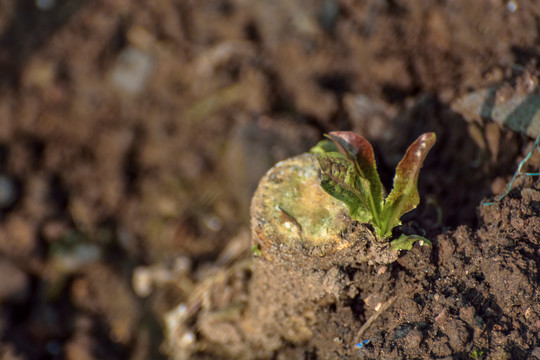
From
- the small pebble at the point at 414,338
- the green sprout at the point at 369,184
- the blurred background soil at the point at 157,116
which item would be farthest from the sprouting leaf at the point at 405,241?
the blurred background soil at the point at 157,116

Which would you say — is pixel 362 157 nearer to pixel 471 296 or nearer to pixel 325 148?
pixel 325 148

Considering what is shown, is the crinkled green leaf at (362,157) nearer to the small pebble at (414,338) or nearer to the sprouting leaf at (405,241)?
the sprouting leaf at (405,241)

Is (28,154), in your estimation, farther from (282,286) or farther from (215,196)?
(282,286)

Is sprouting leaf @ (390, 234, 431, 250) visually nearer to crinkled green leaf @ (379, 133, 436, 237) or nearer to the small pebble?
crinkled green leaf @ (379, 133, 436, 237)

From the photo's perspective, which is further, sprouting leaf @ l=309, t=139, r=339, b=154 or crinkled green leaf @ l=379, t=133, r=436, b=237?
sprouting leaf @ l=309, t=139, r=339, b=154

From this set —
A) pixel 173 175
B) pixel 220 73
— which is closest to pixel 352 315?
pixel 173 175

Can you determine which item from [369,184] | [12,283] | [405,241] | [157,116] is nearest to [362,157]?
[369,184]

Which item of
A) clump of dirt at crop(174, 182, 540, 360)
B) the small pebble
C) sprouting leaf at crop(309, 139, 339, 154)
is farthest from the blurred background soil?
the small pebble
